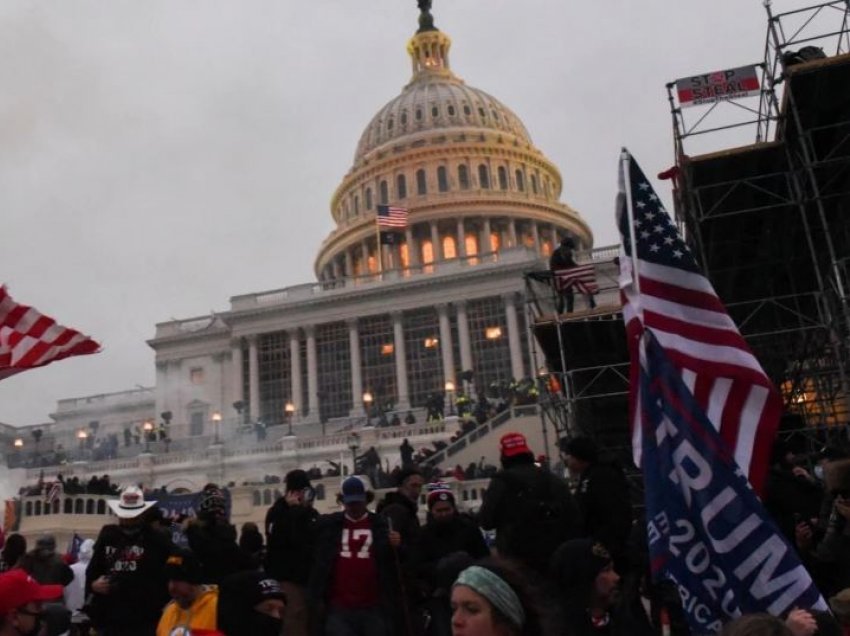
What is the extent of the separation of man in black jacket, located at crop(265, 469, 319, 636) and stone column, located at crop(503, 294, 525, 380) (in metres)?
51.6

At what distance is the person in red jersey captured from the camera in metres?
7.50

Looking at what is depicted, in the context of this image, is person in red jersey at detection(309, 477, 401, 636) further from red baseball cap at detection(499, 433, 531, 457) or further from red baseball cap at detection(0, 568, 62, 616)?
red baseball cap at detection(0, 568, 62, 616)

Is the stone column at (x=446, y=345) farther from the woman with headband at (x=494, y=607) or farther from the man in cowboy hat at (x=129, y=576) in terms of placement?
the woman with headband at (x=494, y=607)

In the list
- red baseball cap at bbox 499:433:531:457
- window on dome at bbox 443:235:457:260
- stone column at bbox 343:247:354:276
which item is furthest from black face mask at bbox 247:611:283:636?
stone column at bbox 343:247:354:276

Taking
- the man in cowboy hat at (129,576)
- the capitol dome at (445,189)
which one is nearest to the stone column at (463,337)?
the capitol dome at (445,189)

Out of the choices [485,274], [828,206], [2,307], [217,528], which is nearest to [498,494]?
[217,528]

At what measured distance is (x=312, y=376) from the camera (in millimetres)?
65688

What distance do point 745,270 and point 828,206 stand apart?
114 inches

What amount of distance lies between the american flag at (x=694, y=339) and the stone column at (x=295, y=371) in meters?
58.8

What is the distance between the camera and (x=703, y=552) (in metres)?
5.03

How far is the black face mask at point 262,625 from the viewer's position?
6.57 m

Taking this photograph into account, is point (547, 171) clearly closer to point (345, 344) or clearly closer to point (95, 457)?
point (345, 344)

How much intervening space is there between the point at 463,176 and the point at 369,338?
95.9 ft

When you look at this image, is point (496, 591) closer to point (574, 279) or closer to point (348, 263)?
point (574, 279)
